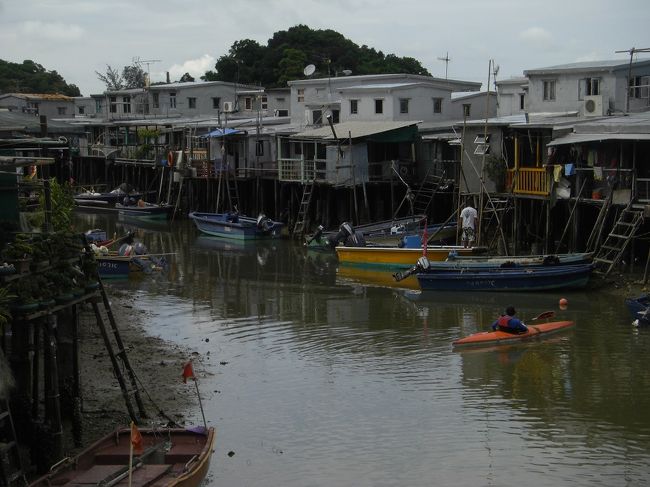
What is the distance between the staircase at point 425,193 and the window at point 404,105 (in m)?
6.18

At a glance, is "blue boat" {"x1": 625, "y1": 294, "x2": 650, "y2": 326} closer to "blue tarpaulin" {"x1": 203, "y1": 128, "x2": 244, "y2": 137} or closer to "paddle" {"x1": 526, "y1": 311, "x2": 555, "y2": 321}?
"paddle" {"x1": 526, "y1": 311, "x2": 555, "y2": 321}

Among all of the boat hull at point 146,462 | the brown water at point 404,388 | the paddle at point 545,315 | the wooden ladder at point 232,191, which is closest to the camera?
the boat hull at point 146,462

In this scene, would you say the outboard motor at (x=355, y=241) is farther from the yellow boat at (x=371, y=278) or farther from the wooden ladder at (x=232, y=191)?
the wooden ladder at (x=232, y=191)

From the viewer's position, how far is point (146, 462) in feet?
48.1

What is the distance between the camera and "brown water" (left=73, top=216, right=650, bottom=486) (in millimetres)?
16203

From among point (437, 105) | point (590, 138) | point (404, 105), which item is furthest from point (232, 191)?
point (590, 138)

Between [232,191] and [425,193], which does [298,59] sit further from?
[425,193]

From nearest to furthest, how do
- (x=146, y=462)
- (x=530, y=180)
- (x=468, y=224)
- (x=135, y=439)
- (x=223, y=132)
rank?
(x=135, y=439) → (x=146, y=462) → (x=530, y=180) → (x=468, y=224) → (x=223, y=132)

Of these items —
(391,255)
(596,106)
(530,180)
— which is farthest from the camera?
(596,106)

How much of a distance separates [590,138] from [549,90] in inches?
409

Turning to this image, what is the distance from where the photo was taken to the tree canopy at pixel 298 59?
81.2 m

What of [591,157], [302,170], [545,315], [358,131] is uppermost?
[358,131]

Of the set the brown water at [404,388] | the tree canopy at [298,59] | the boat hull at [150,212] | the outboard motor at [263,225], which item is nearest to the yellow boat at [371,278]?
the brown water at [404,388]

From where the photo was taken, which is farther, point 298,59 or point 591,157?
point 298,59
